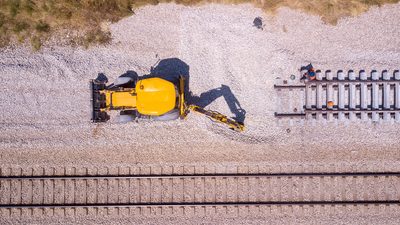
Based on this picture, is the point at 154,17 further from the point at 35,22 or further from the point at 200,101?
the point at 35,22

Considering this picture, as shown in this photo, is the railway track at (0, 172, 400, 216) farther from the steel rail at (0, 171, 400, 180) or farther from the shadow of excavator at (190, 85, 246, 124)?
the shadow of excavator at (190, 85, 246, 124)

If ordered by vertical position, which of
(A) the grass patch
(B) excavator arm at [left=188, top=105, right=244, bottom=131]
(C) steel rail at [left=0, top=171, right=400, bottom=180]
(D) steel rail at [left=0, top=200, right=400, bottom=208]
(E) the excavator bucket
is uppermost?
(A) the grass patch

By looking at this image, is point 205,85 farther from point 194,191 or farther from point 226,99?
point 194,191

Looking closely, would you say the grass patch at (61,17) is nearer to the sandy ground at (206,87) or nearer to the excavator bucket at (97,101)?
the sandy ground at (206,87)

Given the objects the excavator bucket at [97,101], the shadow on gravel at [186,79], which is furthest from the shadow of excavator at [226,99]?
the excavator bucket at [97,101]

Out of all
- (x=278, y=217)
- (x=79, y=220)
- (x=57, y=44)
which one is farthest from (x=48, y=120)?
(x=278, y=217)

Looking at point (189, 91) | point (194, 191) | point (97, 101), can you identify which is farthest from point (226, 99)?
point (97, 101)

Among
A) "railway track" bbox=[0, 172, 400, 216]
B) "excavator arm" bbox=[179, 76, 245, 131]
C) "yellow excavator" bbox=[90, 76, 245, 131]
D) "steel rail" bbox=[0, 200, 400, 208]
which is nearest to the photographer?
"yellow excavator" bbox=[90, 76, 245, 131]

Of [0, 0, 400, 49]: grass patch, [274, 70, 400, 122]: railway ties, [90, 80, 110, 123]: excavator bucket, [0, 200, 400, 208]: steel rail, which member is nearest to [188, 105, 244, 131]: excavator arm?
[274, 70, 400, 122]: railway ties
